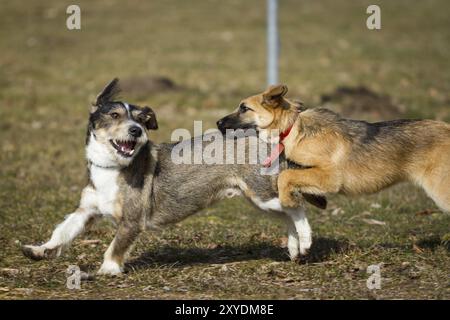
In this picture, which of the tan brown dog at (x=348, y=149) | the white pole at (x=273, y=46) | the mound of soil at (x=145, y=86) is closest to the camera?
the tan brown dog at (x=348, y=149)

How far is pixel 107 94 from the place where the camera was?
279 inches

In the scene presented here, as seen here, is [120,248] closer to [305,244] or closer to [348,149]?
[305,244]

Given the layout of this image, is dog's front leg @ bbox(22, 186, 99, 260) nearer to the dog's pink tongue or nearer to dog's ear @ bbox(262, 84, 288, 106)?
the dog's pink tongue

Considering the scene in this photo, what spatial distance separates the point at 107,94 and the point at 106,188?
1.04 meters

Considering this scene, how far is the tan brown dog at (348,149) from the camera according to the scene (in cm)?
646

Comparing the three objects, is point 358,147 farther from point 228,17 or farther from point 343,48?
point 228,17

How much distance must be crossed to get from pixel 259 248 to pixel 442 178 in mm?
2065

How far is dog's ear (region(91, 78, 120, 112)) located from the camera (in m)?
6.98

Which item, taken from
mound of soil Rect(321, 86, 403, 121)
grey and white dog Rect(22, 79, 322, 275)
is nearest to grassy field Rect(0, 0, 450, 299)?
grey and white dog Rect(22, 79, 322, 275)

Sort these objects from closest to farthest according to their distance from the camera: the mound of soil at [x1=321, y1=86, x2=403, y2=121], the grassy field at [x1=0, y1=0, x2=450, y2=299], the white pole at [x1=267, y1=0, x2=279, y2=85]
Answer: the grassy field at [x1=0, y1=0, x2=450, y2=299]
the white pole at [x1=267, y1=0, x2=279, y2=85]
the mound of soil at [x1=321, y1=86, x2=403, y2=121]

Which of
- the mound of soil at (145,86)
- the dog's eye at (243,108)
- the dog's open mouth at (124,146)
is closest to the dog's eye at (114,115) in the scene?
the dog's open mouth at (124,146)

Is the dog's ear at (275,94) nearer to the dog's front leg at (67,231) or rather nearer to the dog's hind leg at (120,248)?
the dog's hind leg at (120,248)

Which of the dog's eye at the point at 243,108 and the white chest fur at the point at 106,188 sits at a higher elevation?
the dog's eye at the point at 243,108

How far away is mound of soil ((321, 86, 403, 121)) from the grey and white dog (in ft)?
27.7
